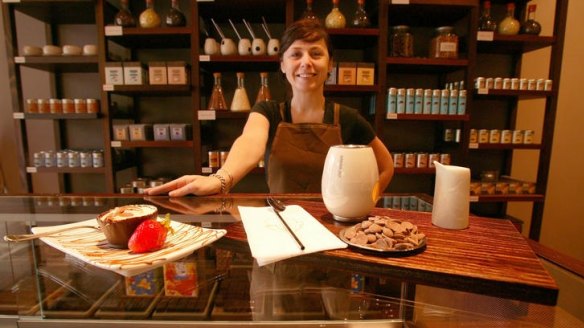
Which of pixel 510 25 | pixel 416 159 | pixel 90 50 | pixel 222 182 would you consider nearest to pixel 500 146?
pixel 416 159

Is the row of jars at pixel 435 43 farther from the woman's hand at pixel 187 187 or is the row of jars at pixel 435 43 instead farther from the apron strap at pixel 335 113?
the woman's hand at pixel 187 187

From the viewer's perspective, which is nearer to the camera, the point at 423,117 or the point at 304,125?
the point at 304,125

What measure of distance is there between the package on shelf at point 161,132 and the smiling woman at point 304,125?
1148 millimetres

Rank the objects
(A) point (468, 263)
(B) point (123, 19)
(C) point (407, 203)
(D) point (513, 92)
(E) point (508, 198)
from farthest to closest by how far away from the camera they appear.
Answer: (E) point (508, 198)
(D) point (513, 92)
(B) point (123, 19)
(C) point (407, 203)
(A) point (468, 263)

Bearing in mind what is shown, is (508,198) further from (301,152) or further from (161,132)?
(161,132)

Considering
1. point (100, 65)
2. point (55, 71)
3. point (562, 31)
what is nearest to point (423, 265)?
point (100, 65)

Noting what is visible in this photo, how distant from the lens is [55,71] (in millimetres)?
2547

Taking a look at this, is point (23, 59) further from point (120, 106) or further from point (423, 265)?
point (423, 265)

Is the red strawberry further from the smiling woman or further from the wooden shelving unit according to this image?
the wooden shelving unit

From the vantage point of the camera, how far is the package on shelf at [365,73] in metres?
2.23

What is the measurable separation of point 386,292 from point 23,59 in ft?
8.91

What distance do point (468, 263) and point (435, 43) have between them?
87.1 inches

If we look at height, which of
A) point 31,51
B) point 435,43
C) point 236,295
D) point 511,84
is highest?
point 435,43

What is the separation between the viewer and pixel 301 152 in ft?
4.67
